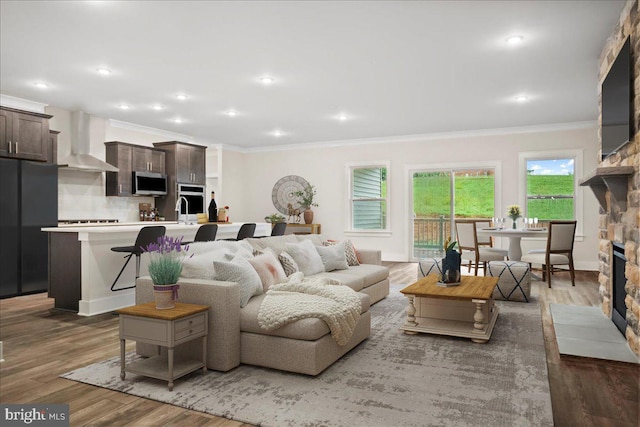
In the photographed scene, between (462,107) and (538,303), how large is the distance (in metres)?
3.15

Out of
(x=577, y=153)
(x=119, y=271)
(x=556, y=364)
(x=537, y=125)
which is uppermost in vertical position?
(x=537, y=125)

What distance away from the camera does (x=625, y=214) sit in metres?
3.58

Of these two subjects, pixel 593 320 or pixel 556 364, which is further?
pixel 593 320

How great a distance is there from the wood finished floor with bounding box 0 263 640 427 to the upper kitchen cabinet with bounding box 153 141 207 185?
4522 mm

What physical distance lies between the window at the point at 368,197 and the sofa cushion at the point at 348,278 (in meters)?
5.05

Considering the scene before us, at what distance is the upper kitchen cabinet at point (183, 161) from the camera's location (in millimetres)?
8734

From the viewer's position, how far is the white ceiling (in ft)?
12.1

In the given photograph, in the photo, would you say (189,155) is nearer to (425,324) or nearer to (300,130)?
(300,130)

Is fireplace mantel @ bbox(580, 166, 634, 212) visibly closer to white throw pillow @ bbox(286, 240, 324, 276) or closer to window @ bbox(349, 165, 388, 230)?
white throw pillow @ bbox(286, 240, 324, 276)

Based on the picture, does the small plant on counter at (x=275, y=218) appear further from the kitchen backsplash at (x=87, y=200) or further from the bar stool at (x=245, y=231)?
the bar stool at (x=245, y=231)

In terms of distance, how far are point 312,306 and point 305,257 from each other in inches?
56.8

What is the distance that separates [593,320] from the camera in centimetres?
423

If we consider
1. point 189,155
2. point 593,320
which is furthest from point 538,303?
point 189,155

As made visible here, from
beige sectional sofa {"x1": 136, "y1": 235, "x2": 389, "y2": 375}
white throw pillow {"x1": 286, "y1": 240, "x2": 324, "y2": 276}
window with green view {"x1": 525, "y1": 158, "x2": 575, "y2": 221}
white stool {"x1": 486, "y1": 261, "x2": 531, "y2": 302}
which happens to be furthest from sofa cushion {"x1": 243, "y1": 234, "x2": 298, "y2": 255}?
window with green view {"x1": 525, "y1": 158, "x2": 575, "y2": 221}
